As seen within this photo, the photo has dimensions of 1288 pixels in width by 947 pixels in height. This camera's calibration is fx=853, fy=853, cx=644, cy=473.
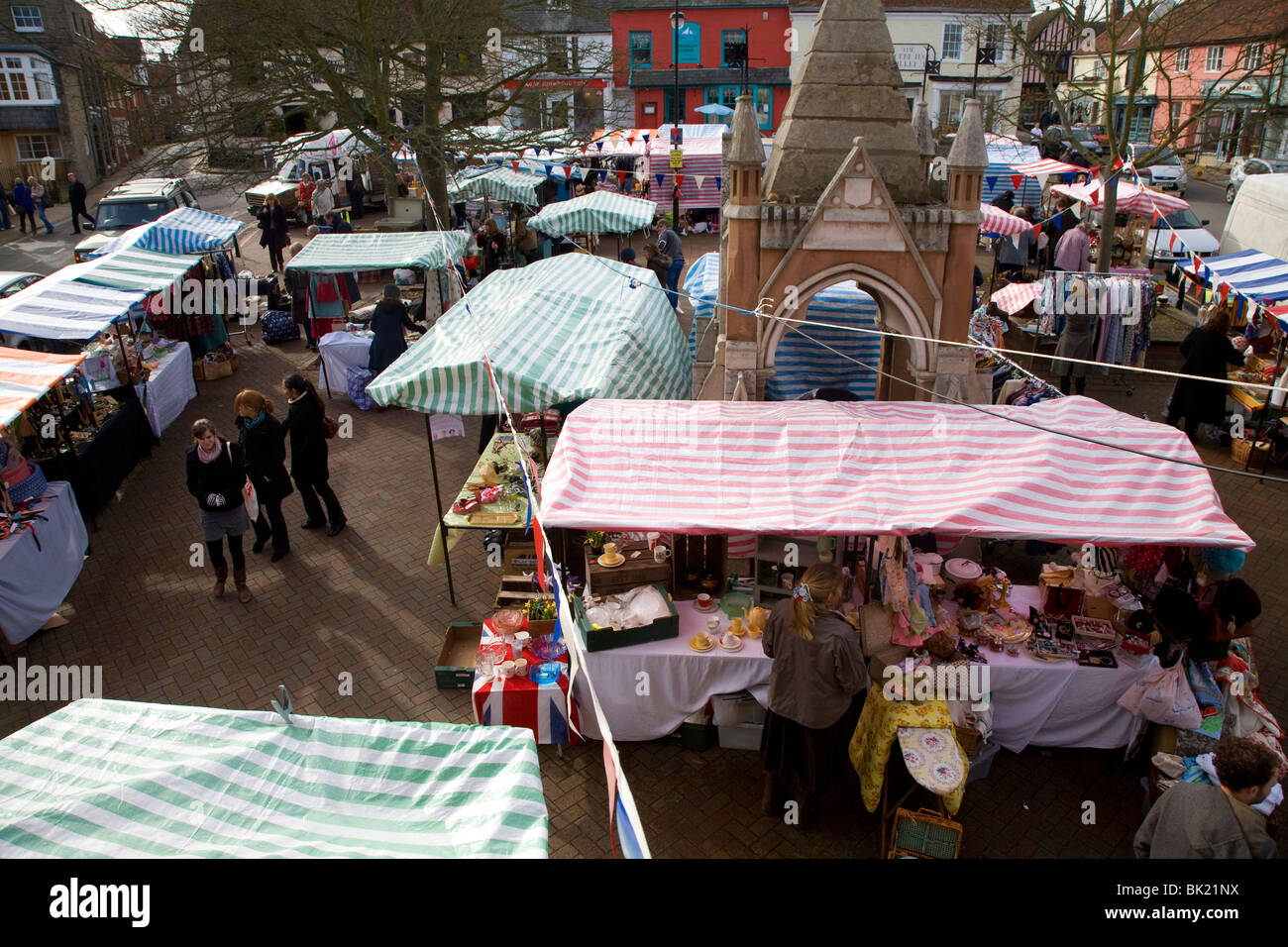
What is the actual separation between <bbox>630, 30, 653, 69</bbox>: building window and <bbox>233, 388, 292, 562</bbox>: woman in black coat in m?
41.1

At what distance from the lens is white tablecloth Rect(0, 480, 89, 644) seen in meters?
7.96

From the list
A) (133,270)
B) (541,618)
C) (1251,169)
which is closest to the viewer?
(541,618)

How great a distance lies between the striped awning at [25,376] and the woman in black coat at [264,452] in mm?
1918

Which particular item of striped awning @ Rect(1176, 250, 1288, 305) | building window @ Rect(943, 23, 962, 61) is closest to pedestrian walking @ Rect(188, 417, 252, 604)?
striped awning @ Rect(1176, 250, 1288, 305)

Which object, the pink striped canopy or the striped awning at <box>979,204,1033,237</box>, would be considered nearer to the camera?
the pink striped canopy

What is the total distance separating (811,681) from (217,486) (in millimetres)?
6013

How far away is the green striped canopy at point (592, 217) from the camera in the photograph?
776 inches

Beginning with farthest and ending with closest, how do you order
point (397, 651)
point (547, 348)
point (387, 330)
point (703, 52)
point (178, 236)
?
point (703, 52) → point (178, 236) → point (387, 330) → point (547, 348) → point (397, 651)

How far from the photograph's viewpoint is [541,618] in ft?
23.7

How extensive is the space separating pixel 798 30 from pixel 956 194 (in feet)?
131

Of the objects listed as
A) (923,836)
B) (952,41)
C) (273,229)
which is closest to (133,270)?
(273,229)

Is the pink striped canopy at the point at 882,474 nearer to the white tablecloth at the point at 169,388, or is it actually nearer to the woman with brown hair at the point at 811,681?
the woman with brown hair at the point at 811,681

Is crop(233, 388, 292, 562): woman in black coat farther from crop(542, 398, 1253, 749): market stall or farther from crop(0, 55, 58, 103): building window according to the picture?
crop(0, 55, 58, 103): building window

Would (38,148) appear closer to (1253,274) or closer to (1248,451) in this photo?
(1253,274)
